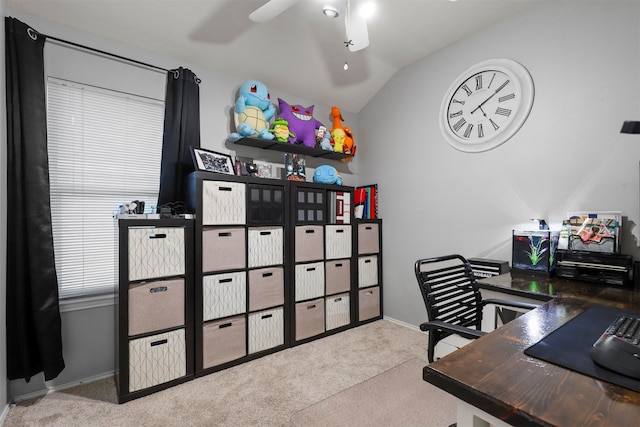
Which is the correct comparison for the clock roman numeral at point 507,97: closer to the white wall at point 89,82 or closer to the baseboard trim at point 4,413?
the white wall at point 89,82

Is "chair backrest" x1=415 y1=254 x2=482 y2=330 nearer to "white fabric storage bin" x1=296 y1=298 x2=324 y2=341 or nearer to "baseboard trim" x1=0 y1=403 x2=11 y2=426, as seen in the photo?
"white fabric storage bin" x1=296 y1=298 x2=324 y2=341

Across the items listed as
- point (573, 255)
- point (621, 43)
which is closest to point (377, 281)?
point (573, 255)

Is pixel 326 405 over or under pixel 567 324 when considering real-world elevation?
under

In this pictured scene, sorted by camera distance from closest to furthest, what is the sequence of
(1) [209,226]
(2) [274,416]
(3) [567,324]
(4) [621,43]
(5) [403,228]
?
1. (3) [567,324]
2. (2) [274,416]
3. (4) [621,43]
4. (1) [209,226]
5. (5) [403,228]

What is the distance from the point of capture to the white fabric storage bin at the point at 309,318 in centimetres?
274

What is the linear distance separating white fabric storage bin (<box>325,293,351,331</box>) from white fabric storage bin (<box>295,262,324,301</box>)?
0.53ft

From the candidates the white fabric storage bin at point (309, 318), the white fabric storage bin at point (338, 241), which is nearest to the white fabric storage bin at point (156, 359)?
the white fabric storage bin at point (309, 318)

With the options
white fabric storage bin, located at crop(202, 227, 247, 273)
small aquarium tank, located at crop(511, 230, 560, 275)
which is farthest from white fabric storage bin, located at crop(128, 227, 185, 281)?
small aquarium tank, located at crop(511, 230, 560, 275)

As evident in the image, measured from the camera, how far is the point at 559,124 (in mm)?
2156

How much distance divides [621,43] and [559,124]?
1.75ft

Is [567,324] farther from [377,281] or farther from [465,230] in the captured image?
[377,281]

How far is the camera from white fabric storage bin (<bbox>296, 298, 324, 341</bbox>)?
2744mm

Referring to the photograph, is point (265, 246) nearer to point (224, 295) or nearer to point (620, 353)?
point (224, 295)

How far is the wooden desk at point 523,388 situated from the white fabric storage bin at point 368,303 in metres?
2.25
